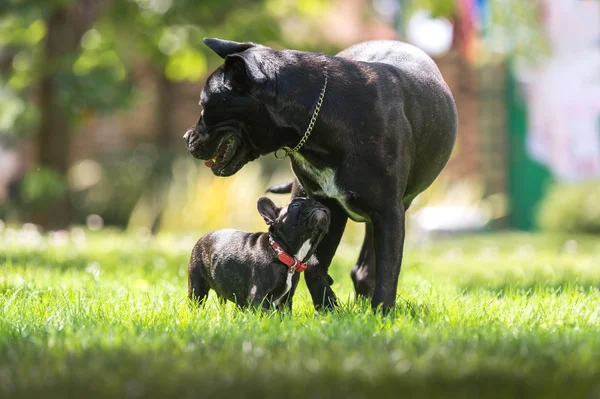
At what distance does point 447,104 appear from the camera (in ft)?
15.1

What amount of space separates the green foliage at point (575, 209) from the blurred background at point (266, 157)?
20 millimetres

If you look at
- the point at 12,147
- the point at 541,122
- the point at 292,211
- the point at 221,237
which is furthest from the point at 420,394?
the point at 12,147

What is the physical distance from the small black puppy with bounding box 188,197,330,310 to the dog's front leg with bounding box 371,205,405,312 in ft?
0.90

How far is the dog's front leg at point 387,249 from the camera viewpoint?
3961 millimetres

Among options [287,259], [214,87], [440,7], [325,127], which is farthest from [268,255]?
[440,7]

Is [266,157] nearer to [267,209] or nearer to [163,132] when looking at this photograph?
[163,132]

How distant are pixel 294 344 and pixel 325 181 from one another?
3.57 ft

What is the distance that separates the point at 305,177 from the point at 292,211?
0.65 feet

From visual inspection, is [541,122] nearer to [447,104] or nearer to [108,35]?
[108,35]

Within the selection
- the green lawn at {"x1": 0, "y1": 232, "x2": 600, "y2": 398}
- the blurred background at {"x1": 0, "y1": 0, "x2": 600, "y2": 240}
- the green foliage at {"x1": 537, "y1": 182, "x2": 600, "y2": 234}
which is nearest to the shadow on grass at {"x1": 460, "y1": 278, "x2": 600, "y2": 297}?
the green lawn at {"x1": 0, "y1": 232, "x2": 600, "y2": 398}

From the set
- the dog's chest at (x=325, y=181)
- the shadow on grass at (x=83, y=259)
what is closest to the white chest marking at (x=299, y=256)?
the dog's chest at (x=325, y=181)

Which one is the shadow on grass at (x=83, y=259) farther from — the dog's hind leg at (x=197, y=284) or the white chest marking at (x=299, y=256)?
the white chest marking at (x=299, y=256)

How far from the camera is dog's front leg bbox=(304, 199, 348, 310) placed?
432 centimetres

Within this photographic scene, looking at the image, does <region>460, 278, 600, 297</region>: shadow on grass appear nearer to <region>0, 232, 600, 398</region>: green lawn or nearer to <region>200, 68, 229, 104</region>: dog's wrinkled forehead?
<region>0, 232, 600, 398</region>: green lawn
